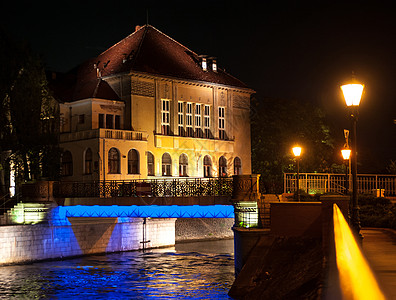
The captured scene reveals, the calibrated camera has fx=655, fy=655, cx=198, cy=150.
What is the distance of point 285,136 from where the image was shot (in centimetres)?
6138

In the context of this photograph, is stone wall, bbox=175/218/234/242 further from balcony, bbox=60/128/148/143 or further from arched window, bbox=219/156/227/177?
balcony, bbox=60/128/148/143

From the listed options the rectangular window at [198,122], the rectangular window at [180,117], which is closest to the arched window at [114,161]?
the rectangular window at [180,117]

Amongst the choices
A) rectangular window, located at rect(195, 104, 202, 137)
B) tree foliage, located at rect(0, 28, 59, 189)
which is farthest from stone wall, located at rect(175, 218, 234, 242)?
tree foliage, located at rect(0, 28, 59, 189)

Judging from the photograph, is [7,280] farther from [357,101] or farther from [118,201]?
[357,101]

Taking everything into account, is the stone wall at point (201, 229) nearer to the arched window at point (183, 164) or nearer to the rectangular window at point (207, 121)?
the arched window at point (183, 164)

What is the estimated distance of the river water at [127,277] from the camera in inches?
1121

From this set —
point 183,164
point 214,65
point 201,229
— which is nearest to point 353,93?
point 183,164

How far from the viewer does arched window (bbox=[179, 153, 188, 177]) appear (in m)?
54.3

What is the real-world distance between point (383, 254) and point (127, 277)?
1877cm

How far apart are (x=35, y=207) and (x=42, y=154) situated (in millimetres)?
8787

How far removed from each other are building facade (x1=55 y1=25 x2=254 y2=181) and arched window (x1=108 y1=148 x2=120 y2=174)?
7 centimetres

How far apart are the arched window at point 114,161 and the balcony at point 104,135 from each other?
1075mm

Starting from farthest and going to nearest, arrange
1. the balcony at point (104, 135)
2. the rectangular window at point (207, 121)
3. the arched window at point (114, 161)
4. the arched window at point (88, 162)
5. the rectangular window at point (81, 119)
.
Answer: the rectangular window at point (207, 121), the rectangular window at point (81, 119), the arched window at point (88, 162), the arched window at point (114, 161), the balcony at point (104, 135)

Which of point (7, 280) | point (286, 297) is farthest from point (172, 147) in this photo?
point (286, 297)
